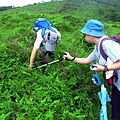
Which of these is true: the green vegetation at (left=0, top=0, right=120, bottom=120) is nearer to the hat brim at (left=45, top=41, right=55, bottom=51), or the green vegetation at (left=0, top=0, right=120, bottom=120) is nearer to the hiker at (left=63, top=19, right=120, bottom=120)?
the hat brim at (left=45, top=41, right=55, bottom=51)

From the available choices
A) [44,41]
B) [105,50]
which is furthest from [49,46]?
[105,50]

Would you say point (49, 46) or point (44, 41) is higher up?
point (44, 41)

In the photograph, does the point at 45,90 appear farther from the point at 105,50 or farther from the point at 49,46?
the point at 105,50

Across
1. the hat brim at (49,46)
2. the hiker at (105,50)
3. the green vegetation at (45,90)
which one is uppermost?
the hiker at (105,50)

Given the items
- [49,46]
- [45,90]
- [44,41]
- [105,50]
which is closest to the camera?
[105,50]

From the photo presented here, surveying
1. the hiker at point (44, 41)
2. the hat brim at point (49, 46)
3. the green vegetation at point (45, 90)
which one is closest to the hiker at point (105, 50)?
the green vegetation at point (45, 90)

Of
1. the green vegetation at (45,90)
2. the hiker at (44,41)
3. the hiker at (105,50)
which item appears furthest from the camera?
the hiker at (44,41)

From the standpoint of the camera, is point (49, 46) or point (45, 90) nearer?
point (45, 90)

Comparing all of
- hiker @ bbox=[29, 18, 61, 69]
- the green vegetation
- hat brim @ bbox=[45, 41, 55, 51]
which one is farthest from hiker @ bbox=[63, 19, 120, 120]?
hat brim @ bbox=[45, 41, 55, 51]

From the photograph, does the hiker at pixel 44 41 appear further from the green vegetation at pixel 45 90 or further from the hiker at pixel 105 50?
the hiker at pixel 105 50

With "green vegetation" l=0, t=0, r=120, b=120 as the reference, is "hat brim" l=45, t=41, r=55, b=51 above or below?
above

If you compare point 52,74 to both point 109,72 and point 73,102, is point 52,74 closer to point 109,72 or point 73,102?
point 73,102

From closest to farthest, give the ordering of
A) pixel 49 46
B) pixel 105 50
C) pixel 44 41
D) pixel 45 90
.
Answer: pixel 105 50 < pixel 45 90 < pixel 44 41 < pixel 49 46

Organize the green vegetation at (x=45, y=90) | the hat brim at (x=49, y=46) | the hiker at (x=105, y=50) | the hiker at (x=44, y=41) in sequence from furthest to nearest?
the hat brim at (x=49, y=46) < the hiker at (x=44, y=41) < the green vegetation at (x=45, y=90) < the hiker at (x=105, y=50)
